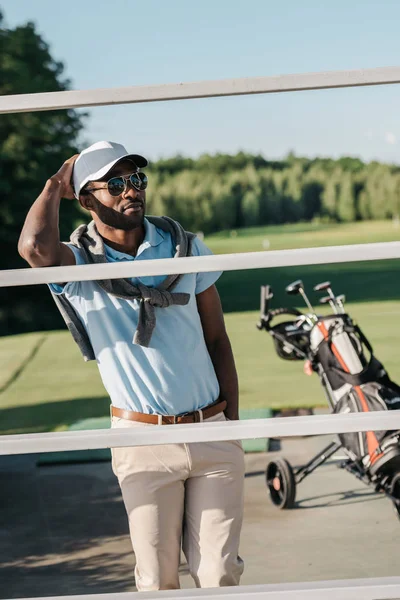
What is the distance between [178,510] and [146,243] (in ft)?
2.21

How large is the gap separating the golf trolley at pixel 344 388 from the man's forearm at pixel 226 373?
6.08ft

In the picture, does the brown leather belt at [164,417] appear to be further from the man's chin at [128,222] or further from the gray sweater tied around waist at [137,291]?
the man's chin at [128,222]

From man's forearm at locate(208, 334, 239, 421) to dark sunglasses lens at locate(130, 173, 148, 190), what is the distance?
0.46m

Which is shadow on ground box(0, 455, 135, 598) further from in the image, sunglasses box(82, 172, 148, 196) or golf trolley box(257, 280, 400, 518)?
sunglasses box(82, 172, 148, 196)

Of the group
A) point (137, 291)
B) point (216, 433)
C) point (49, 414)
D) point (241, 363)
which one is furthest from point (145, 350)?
point (241, 363)

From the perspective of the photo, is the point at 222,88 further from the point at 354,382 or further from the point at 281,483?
the point at 281,483

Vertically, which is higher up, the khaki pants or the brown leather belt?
the brown leather belt

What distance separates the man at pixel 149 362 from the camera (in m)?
2.68

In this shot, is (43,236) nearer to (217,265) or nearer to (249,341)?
(217,265)

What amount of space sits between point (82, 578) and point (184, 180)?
32.2 m

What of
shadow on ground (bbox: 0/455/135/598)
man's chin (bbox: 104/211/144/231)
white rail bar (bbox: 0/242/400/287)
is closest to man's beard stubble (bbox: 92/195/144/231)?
man's chin (bbox: 104/211/144/231)

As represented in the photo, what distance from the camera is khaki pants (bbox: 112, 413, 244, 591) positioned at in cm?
272

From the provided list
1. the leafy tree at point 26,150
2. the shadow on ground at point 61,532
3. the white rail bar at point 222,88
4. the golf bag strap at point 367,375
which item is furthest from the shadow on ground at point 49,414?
the leafy tree at point 26,150

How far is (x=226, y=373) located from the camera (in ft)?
9.61
